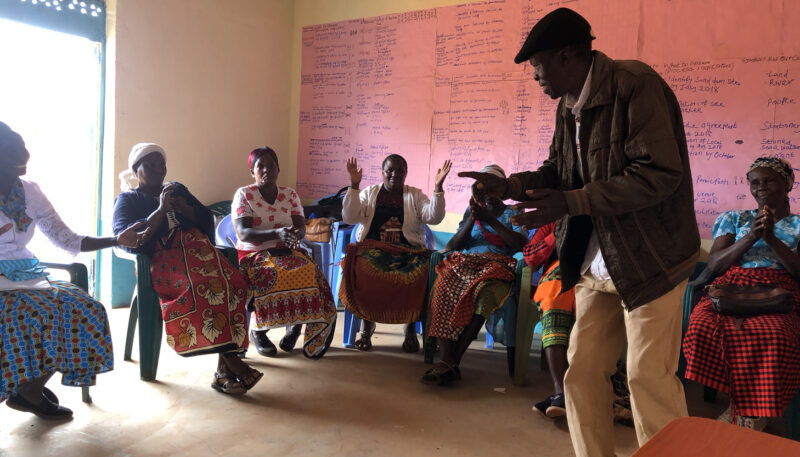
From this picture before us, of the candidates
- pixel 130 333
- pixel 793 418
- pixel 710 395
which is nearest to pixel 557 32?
pixel 793 418

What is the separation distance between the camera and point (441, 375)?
10.7 ft

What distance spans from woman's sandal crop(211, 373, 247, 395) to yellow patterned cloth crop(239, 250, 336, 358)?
41cm

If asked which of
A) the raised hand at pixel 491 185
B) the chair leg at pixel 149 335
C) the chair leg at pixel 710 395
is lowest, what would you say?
the chair leg at pixel 710 395

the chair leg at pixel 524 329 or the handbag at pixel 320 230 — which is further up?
the handbag at pixel 320 230

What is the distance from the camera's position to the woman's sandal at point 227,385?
9.84 ft

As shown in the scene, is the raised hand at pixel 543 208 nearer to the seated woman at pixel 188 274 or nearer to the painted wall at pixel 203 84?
the seated woman at pixel 188 274

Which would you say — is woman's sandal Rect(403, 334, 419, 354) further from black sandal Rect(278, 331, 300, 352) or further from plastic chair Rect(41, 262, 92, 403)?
plastic chair Rect(41, 262, 92, 403)

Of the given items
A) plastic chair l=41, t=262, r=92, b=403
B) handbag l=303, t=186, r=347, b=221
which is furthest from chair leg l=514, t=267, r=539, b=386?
plastic chair l=41, t=262, r=92, b=403

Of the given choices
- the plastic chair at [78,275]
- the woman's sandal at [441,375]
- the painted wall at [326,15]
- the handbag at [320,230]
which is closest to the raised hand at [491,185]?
the woman's sandal at [441,375]

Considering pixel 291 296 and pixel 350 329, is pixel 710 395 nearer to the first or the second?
pixel 350 329

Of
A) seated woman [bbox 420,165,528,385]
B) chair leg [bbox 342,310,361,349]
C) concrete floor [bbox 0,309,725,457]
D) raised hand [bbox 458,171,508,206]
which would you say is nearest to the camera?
raised hand [bbox 458,171,508,206]

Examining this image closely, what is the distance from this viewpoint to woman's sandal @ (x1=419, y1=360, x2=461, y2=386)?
3.26m

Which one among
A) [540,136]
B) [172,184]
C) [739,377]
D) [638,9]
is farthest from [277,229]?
[638,9]

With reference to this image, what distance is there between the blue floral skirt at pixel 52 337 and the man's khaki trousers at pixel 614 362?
193 centimetres
